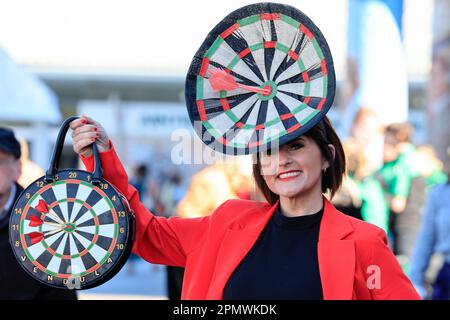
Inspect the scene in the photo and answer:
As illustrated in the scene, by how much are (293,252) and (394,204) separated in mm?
4291

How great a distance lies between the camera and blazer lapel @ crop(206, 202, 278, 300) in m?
2.40

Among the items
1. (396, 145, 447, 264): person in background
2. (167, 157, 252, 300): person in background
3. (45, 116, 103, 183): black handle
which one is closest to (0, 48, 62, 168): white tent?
(167, 157, 252, 300): person in background

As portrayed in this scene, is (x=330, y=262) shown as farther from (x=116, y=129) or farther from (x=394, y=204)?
(x=116, y=129)

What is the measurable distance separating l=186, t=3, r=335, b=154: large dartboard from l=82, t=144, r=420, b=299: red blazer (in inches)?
10.9

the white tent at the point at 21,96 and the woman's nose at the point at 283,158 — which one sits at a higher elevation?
the white tent at the point at 21,96

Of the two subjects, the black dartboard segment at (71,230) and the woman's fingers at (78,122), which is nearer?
the black dartboard segment at (71,230)

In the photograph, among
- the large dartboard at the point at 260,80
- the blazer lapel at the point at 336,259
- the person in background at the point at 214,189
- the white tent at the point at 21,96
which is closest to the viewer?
the blazer lapel at the point at 336,259

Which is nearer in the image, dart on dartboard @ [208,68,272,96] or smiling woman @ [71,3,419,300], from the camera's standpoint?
smiling woman @ [71,3,419,300]

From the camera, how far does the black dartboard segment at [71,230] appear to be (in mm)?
2393

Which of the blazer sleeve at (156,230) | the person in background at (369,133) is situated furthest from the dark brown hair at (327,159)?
the person in background at (369,133)

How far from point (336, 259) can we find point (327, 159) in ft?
1.21

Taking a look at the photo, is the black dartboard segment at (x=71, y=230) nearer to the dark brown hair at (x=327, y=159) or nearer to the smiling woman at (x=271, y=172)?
the smiling woman at (x=271, y=172)

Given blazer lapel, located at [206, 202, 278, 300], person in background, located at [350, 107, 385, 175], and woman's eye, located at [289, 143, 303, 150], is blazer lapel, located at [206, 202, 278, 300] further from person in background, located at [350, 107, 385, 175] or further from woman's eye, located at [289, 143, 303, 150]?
person in background, located at [350, 107, 385, 175]

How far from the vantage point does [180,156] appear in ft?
9.05
